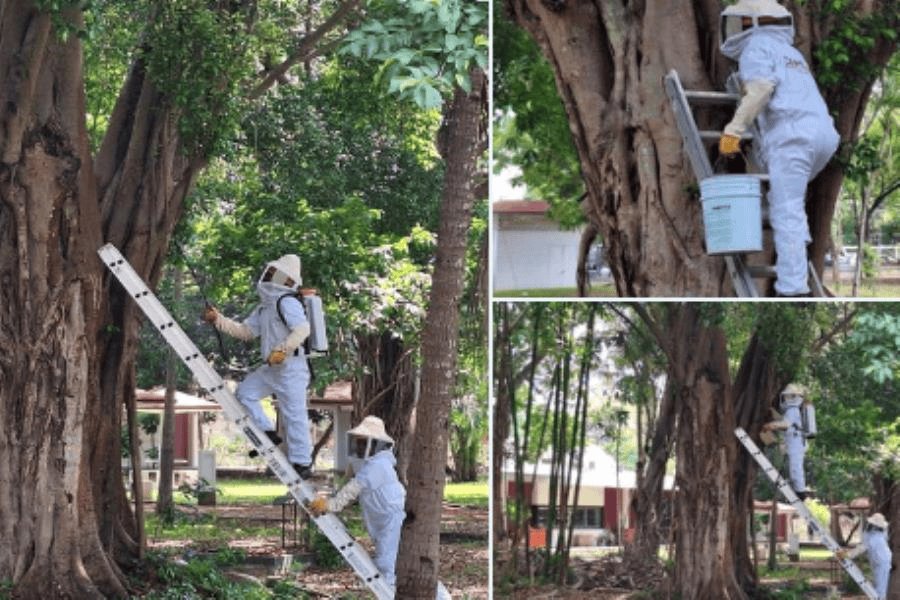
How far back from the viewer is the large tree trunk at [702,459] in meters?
5.67

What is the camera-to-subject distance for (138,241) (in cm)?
1065

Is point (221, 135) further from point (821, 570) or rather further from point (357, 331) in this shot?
point (821, 570)

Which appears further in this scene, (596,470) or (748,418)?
(748,418)

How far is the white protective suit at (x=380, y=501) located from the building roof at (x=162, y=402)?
8.20 meters

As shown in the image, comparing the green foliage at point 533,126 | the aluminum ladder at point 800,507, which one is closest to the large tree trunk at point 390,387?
the green foliage at point 533,126

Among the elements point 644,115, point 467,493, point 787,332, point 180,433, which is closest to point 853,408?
point 787,332

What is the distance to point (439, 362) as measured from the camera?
10.6m

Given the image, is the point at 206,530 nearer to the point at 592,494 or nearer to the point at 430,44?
the point at 430,44

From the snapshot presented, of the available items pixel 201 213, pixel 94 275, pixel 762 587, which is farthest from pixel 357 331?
pixel 762 587

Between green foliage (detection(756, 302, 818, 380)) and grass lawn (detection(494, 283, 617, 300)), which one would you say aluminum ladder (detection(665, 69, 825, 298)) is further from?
grass lawn (detection(494, 283, 617, 300))

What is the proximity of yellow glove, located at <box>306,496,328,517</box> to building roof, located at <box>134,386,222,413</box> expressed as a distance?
27.9ft

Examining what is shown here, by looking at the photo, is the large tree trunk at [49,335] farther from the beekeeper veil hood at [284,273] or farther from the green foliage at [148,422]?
the green foliage at [148,422]

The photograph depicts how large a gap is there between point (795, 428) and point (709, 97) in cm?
170

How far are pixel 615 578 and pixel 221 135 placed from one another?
592cm
